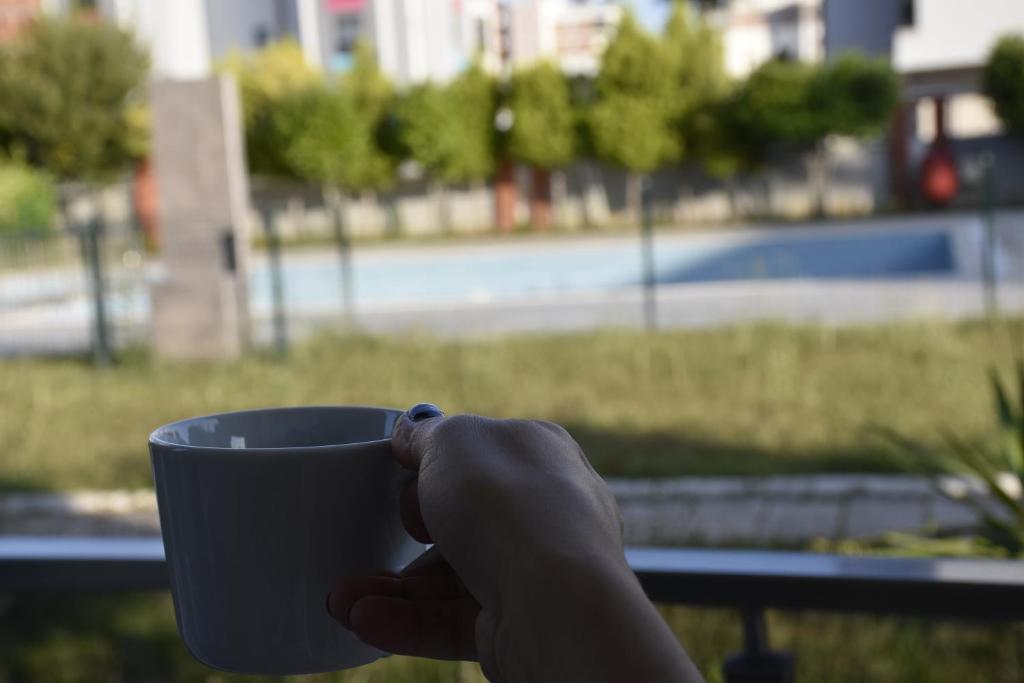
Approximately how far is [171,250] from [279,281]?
627 millimetres

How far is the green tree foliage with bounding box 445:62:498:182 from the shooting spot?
16609 millimetres

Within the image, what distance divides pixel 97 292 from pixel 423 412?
6.37m

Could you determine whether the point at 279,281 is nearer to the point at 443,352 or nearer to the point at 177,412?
the point at 443,352

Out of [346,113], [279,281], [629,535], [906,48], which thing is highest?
[346,113]

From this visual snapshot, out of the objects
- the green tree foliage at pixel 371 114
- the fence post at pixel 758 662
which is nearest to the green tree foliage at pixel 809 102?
the fence post at pixel 758 662

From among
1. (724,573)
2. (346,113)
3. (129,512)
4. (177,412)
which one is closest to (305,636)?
(724,573)

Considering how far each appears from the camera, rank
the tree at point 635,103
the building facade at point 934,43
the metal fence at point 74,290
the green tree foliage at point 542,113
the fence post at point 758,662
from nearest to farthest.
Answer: the fence post at point 758,662 → the building facade at point 934,43 → the metal fence at point 74,290 → the tree at point 635,103 → the green tree foliage at point 542,113

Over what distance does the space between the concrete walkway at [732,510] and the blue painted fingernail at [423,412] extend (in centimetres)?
245

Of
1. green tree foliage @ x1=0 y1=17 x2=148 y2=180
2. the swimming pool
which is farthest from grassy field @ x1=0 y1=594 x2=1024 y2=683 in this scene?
green tree foliage @ x1=0 y1=17 x2=148 y2=180

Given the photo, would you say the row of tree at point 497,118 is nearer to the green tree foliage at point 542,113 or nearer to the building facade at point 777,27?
the green tree foliage at point 542,113

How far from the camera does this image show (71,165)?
16.9m

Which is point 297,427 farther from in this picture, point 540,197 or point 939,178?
point 540,197

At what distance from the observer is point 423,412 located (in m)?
0.42

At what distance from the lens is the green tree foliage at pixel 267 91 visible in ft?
55.8
